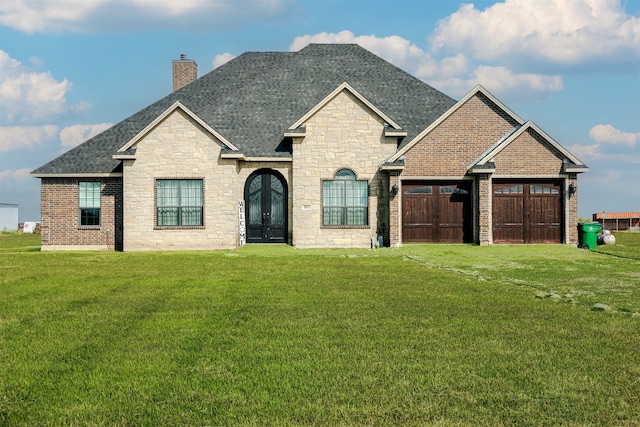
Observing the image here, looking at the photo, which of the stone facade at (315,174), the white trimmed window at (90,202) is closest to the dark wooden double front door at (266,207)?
the stone facade at (315,174)

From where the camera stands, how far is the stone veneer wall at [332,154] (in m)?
28.0

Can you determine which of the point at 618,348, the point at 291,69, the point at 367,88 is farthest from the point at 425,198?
the point at 618,348

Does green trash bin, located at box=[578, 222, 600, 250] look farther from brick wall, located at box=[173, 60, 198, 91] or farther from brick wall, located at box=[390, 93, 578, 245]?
brick wall, located at box=[173, 60, 198, 91]

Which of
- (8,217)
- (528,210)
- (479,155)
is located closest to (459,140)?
(479,155)

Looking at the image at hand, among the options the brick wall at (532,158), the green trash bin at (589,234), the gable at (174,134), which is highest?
the gable at (174,134)

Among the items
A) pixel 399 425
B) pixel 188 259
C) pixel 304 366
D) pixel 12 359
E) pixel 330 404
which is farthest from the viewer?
pixel 188 259

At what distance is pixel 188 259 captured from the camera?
73.8 ft

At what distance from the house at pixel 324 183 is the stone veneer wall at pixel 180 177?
0.14ft

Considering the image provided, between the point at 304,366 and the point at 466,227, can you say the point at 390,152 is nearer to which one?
the point at 466,227

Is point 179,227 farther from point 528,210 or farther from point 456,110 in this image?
point 528,210

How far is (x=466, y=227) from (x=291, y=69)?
1282 cm

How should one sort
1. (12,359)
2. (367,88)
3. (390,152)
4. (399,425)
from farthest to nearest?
Answer: 1. (367,88)
2. (390,152)
3. (12,359)
4. (399,425)

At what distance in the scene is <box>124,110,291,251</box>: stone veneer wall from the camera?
2753 centimetres

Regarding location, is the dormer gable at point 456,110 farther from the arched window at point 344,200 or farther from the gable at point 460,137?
the arched window at point 344,200
